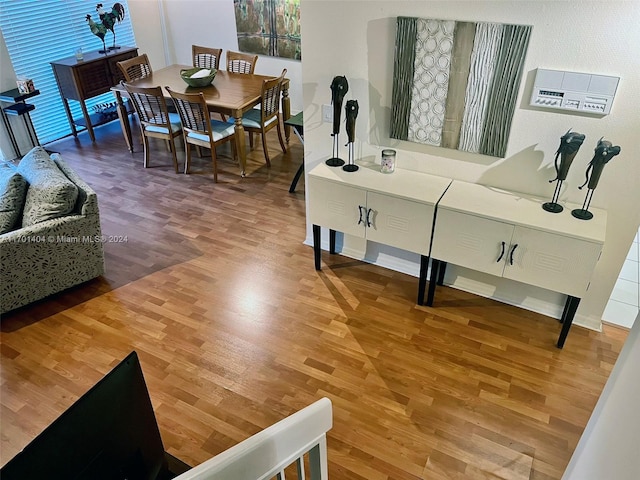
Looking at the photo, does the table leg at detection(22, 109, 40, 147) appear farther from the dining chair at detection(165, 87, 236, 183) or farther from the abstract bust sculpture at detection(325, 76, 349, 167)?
the abstract bust sculpture at detection(325, 76, 349, 167)

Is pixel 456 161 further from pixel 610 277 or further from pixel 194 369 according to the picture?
pixel 194 369

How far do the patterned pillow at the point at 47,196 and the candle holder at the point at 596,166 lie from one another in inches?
121

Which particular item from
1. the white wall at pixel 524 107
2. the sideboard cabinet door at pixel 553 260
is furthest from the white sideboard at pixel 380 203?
the sideboard cabinet door at pixel 553 260

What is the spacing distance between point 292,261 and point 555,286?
182cm

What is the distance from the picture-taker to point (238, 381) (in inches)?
107

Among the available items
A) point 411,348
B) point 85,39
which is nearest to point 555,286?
point 411,348

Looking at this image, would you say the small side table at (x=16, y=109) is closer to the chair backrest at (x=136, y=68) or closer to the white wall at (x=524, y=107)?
the chair backrest at (x=136, y=68)

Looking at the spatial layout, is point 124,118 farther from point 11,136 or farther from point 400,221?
point 400,221

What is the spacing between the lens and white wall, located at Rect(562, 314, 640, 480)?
37.6 inches

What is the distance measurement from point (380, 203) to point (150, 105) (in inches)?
113

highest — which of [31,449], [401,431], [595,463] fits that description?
[31,449]

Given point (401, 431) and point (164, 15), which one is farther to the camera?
point (164, 15)

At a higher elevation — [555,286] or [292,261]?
[555,286]

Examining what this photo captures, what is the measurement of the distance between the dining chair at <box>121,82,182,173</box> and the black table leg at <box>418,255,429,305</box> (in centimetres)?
299
